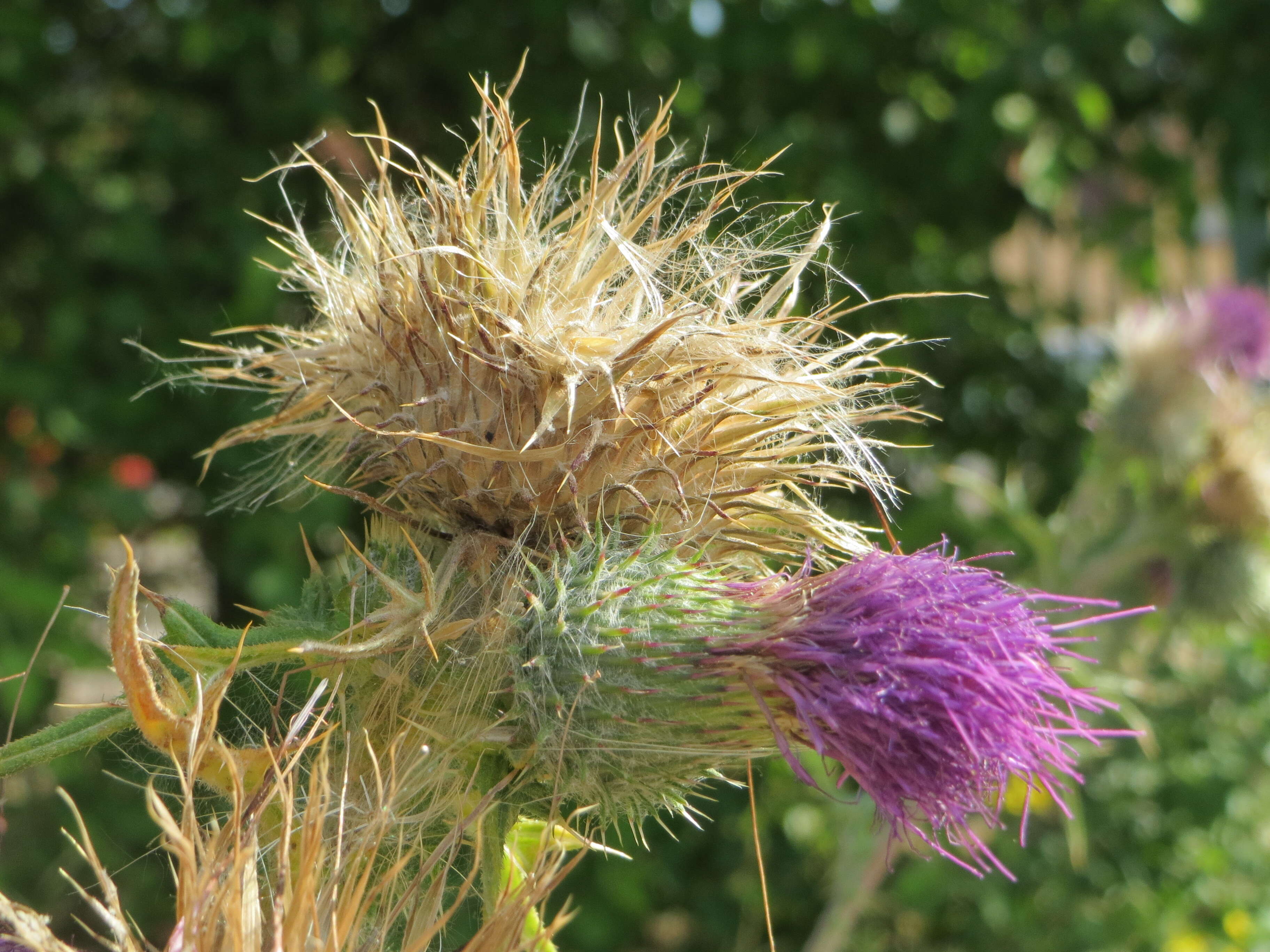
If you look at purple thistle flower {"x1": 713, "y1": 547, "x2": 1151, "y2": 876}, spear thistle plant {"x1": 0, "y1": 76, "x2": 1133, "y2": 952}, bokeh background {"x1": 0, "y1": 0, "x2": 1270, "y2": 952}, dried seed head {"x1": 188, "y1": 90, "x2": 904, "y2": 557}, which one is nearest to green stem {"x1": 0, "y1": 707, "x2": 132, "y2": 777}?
spear thistle plant {"x1": 0, "y1": 76, "x2": 1133, "y2": 952}

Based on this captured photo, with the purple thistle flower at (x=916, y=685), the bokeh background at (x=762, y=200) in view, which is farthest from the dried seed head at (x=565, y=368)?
the bokeh background at (x=762, y=200)

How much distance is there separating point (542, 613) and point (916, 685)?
13.0 inches

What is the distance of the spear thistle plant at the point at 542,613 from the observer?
37.3 inches

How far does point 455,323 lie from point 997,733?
61 centimetres

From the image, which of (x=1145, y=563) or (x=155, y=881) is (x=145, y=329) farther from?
(x=1145, y=563)

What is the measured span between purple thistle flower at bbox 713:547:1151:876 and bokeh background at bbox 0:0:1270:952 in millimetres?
1564

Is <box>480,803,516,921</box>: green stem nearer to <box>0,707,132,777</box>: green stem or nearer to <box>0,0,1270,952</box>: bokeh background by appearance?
<box>0,707,132,777</box>: green stem

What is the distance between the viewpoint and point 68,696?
10.5ft

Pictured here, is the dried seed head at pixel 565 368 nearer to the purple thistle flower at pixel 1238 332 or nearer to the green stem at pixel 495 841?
the green stem at pixel 495 841

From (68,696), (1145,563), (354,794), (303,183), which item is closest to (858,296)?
(1145,563)

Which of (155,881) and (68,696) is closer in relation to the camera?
(155,881)

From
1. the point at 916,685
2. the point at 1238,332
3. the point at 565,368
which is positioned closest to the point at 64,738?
the point at 565,368

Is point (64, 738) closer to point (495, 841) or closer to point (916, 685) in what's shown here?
point (495, 841)

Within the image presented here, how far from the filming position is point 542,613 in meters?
1.01
